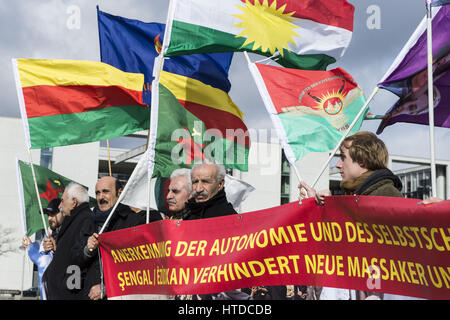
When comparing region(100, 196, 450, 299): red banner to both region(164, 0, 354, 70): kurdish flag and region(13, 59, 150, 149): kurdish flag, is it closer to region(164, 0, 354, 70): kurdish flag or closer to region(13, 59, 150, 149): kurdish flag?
region(164, 0, 354, 70): kurdish flag

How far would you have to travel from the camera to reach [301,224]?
383cm

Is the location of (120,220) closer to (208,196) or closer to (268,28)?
(208,196)

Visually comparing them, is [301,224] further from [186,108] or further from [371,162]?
[186,108]

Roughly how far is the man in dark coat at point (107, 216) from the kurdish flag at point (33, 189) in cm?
319

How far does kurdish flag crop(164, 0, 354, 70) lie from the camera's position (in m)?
6.08

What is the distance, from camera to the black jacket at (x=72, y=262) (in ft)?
18.5

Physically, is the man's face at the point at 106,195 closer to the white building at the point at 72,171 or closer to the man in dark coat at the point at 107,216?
the man in dark coat at the point at 107,216

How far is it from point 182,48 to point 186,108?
0.82 m

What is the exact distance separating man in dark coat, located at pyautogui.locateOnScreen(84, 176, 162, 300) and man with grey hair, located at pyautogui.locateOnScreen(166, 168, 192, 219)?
8.6 inches

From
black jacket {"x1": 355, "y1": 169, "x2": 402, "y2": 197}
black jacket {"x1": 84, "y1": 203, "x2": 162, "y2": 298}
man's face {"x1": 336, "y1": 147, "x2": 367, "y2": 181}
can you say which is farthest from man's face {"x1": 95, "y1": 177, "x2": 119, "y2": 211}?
black jacket {"x1": 355, "y1": 169, "x2": 402, "y2": 197}

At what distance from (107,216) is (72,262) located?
54 cm

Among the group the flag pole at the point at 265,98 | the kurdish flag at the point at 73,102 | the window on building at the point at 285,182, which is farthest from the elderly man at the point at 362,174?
the window on building at the point at 285,182

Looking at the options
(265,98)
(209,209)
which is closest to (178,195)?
(209,209)

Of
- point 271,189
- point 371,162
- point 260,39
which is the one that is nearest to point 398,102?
point 371,162
